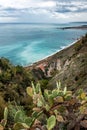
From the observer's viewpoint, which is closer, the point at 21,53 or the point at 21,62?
the point at 21,62

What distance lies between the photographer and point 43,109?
13.6 ft

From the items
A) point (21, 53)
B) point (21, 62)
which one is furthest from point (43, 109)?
point (21, 53)

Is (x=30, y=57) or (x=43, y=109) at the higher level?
(x=43, y=109)

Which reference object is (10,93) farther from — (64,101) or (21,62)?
(21,62)

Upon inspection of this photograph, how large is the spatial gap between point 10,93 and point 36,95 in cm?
1798

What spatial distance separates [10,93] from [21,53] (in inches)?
3993

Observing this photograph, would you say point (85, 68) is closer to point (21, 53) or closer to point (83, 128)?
point (83, 128)

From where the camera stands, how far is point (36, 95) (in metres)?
4.26

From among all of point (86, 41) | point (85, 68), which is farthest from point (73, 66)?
point (86, 41)

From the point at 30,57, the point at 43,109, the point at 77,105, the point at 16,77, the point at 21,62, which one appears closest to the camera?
the point at 43,109

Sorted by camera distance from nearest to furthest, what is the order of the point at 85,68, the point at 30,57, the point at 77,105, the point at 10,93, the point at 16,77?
the point at 77,105 → the point at 10,93 → the point at 85,68 → the point at 16,77 → the point at 30,57

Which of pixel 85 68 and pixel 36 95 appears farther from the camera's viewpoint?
pixel 85 68

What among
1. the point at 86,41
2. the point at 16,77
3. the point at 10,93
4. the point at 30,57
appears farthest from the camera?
the point at 30,57

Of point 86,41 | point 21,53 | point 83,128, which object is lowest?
point 21,53
